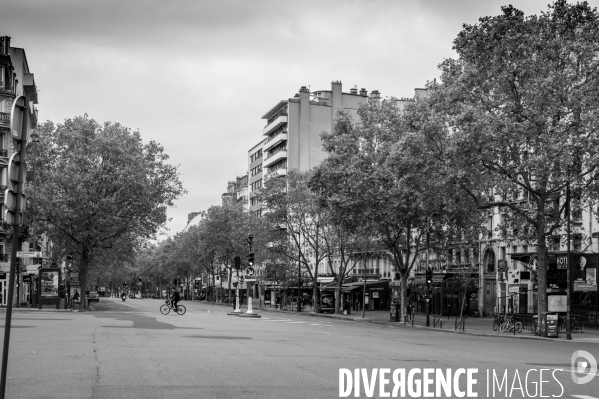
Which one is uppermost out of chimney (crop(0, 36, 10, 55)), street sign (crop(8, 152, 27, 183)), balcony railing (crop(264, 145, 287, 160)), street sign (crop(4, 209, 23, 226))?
chimney (crop(0, 36, 10, 55))

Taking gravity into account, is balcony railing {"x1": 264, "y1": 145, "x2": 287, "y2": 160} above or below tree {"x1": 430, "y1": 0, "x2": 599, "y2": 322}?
above

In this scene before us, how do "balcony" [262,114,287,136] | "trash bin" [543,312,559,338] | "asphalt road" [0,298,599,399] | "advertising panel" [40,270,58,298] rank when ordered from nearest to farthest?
"asphalt road" [0,298,599,399]
"trash bin" [543,312,559,338]
"advertising panel" [40,270,58,298]
"balcony" [262,114,287,136]

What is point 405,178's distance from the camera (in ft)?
143

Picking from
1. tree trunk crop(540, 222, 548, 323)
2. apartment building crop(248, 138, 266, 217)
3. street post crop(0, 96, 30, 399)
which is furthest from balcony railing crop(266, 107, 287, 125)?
street post crop(0, 96, 30, 399)

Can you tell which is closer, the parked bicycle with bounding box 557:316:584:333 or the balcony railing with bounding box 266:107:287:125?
the parked bicycle with bounding box 557:316:584:333

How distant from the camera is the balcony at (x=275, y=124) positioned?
12038 cm

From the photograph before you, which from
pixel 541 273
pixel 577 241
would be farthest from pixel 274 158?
pixel 541 273

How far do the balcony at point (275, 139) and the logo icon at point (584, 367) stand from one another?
9738 cm

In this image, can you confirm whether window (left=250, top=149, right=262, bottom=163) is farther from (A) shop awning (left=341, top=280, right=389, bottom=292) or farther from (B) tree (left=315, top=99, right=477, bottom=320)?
(B) tree (left=315, top=99, right=477, bottom=320)

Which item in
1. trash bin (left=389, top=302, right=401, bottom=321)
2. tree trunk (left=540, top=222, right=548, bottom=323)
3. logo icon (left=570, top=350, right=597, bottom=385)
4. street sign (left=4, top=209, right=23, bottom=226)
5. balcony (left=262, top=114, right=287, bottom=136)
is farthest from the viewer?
balcony (left=262, top=114, right=287, bottom=136)

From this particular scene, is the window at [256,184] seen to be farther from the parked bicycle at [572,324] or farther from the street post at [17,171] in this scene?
the street post at [17,171]

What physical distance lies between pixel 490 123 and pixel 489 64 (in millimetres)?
3292

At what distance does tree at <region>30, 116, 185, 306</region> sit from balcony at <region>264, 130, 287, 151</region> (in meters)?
52.6

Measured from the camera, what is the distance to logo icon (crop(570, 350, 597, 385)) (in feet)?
50.3
